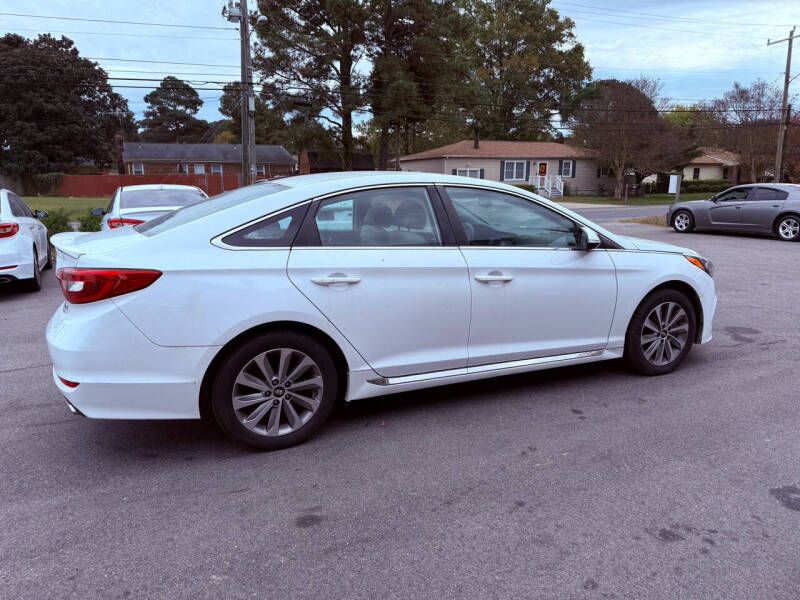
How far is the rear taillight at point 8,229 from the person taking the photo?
8.09 m

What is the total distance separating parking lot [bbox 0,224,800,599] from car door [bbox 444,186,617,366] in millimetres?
475

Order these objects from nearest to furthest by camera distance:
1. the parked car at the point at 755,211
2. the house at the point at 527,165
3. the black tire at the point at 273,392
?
the black tire at the point at 273,392
the parked car at the point at 755,211
the house at the point at 527,165

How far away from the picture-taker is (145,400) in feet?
11.1

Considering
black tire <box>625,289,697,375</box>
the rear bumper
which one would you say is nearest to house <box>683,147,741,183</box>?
black tire <box>625,289,697,375</box>

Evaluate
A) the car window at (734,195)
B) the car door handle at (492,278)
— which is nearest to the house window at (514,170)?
the car window at (734,195)

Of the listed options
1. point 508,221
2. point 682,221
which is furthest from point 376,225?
point 682,221

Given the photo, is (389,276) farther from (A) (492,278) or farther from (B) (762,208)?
(B) (762,208)

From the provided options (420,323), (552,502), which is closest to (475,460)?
(552,502)

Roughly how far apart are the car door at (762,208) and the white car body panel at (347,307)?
44.7ft

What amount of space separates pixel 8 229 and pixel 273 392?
655 cm

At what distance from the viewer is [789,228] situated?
623 inches

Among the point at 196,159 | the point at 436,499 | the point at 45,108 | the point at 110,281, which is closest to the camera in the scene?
the point at 436,499

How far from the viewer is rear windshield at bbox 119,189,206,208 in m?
9.31

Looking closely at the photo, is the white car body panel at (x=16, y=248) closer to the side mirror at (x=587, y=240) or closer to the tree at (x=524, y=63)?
the side mirror at (x=587, y=240)
